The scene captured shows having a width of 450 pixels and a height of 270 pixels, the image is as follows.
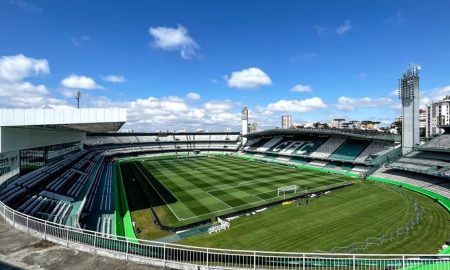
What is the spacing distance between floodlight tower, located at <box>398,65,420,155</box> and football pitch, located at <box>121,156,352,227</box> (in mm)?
13492

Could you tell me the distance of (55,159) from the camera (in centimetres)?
3494

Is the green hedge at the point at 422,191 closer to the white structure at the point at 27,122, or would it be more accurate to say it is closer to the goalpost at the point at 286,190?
the goalpost at the point at 286,190

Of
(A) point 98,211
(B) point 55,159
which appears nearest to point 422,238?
(A) point 98,211

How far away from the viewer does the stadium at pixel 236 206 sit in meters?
11.7

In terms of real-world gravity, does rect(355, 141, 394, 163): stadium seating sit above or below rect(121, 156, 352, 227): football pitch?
above

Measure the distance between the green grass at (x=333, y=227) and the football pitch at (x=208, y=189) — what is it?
4380 millimetres

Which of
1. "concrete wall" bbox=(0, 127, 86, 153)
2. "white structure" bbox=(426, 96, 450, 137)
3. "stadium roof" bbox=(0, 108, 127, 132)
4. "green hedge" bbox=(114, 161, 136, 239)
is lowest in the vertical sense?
"green hedge" bbox=(114, 161, 136, 239)

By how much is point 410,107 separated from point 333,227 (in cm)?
3590

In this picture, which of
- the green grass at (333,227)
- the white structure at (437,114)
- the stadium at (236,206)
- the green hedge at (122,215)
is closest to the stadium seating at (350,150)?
the stadium at (236,206)

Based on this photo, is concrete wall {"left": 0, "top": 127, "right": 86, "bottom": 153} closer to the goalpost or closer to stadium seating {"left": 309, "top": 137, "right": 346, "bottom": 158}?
the goalpost

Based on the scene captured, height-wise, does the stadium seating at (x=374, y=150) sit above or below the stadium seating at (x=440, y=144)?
below

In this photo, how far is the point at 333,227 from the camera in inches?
895

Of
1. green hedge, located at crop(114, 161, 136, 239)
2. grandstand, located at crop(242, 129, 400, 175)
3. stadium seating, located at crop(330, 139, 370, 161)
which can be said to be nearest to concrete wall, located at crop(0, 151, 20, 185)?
green hedge, located at crop(114, 161, 136, 239)

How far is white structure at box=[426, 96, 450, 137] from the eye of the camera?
461 ft
